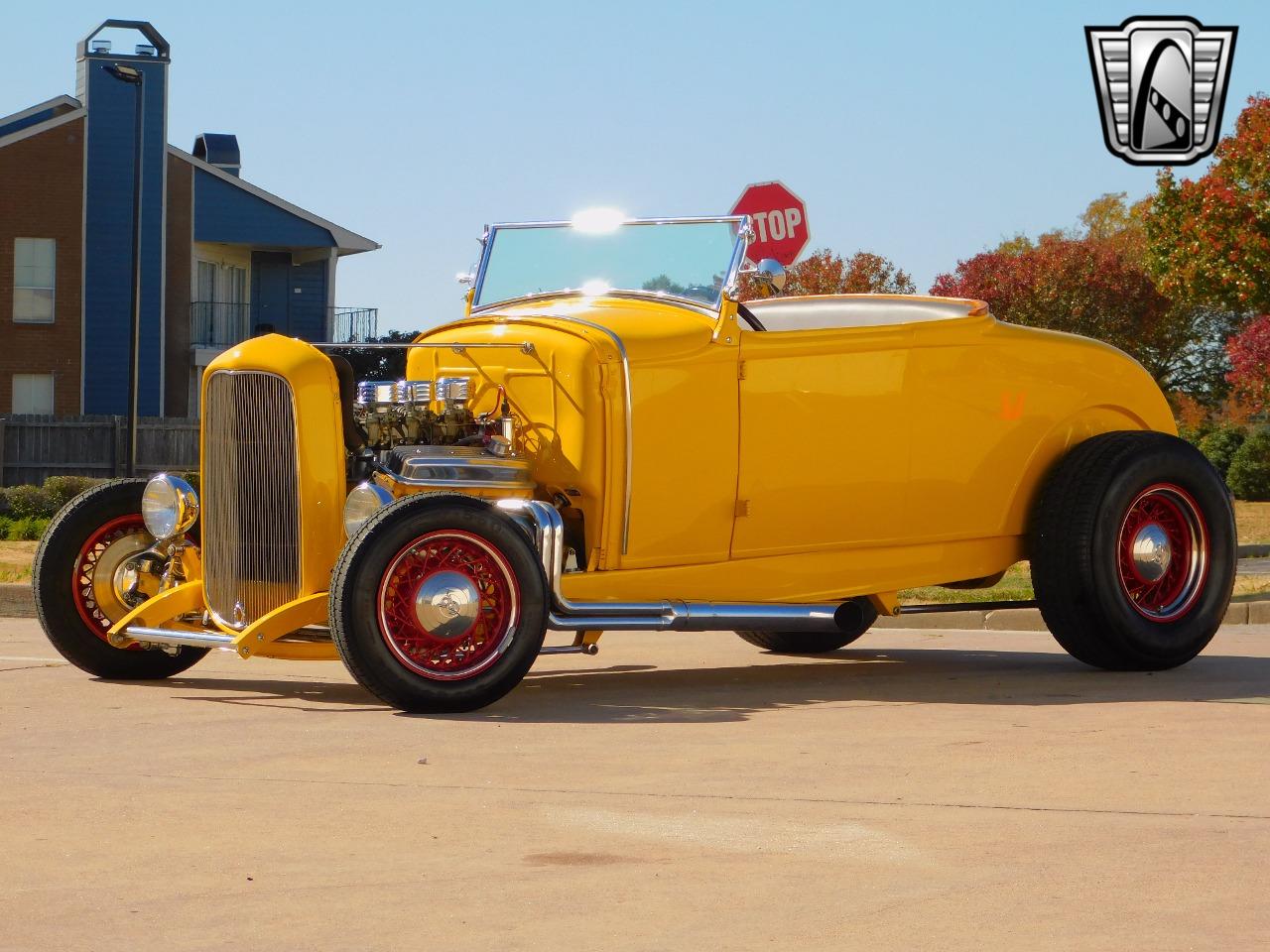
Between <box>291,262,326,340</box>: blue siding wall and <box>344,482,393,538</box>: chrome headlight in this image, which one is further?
<box>291,262,326,340</box>: blue siding wall

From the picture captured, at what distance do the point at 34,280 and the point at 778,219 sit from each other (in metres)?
27.1

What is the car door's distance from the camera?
814cm

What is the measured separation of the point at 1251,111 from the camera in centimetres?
2677

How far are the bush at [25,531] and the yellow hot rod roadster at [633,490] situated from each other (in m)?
13.1

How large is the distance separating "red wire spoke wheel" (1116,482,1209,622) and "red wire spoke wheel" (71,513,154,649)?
457 cm

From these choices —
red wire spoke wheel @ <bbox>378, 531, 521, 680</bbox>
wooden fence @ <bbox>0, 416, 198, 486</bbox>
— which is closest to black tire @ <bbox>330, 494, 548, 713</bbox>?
red wire spoke wheel @ <bbox>378, 531, 521, 680</bbox>

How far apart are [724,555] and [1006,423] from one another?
1587 millimetres

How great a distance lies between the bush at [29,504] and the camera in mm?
25156

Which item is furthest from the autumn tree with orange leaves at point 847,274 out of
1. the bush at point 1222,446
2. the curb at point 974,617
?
the curb at point 974,617

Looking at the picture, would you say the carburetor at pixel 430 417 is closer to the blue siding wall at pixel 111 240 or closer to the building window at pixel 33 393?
the blue siding wall at pixel 111 240

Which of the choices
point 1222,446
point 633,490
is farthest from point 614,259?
point 1222,446

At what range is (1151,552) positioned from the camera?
879 centimetres

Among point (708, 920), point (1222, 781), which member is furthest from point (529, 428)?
point (708, 920)

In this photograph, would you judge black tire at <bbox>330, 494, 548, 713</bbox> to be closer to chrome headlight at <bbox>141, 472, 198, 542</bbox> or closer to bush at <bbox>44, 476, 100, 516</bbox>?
chrome headlight at <bbox>141, 472, 198, 542</bbox>
